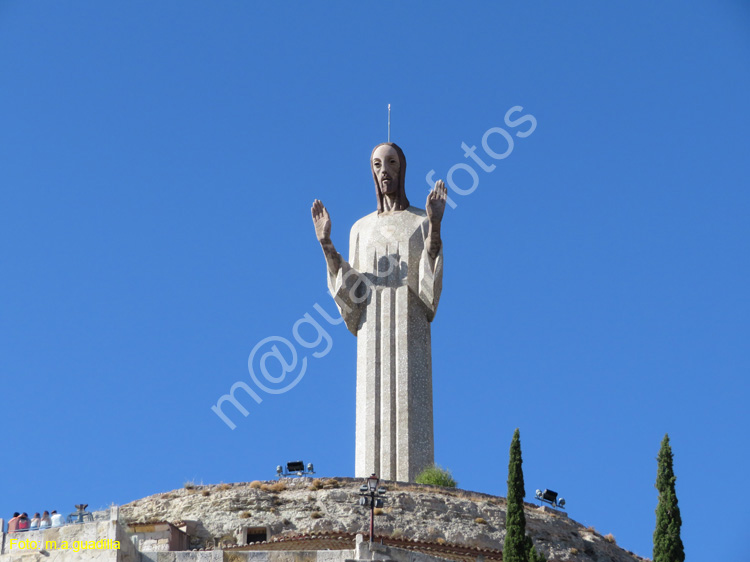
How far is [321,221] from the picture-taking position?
4812 cm

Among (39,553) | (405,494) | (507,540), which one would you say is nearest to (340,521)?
(405,494)

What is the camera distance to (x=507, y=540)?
36.4 m

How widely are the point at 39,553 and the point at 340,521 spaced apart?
7964mm

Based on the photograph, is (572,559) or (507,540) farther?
(572,559)

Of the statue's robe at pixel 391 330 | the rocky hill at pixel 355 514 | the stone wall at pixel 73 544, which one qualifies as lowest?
the stone wall at pixel 73 544

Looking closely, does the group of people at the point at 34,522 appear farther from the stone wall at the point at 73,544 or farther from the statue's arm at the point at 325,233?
the statue's arm at the point at 325,233

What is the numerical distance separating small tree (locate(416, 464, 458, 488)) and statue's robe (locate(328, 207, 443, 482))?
1481mm

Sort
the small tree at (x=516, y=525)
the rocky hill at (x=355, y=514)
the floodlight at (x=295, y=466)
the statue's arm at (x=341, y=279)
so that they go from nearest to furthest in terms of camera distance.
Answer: the small tree at (x=516, y=525) < the rocky hill at (x=355, y=514) < the floodlight at (x=295, y=466) < the statue's arm at (x=341, y=279)

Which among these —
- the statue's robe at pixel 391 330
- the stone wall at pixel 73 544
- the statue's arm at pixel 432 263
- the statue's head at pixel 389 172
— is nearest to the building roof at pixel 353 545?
the stone wall at pixel 73 544

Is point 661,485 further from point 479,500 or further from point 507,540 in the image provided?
point 479,500

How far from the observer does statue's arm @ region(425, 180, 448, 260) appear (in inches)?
1868

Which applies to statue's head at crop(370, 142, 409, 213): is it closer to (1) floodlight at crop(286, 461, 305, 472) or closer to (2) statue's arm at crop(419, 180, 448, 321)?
(2) statue's arm at crop(419, 180, 448, 321)

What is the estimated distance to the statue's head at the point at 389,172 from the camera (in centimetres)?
4947

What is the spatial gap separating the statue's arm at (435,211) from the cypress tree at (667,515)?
38.5 feet
